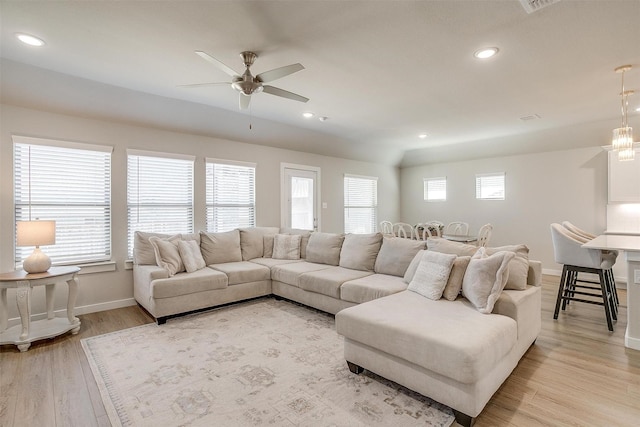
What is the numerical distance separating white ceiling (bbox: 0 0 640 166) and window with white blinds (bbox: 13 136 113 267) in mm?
523

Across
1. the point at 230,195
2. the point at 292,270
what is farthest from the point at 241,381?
the point at 230,195

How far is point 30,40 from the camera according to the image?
2.66 m

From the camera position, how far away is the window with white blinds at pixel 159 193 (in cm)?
432

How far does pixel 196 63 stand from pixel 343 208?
4.69 meters

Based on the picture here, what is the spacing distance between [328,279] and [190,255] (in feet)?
6.12

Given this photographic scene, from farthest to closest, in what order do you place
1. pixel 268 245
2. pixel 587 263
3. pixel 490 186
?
1. pixel 490 186
2. pixel 268 245
3. pixel 587 263

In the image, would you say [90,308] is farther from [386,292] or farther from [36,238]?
[386,292]

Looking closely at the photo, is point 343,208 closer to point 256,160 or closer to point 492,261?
point 256,160

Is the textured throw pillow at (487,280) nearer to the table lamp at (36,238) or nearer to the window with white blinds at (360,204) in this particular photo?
the table lamp at (36,238)

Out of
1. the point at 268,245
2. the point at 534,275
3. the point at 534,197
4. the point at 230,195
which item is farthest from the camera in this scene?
the point at 534,197

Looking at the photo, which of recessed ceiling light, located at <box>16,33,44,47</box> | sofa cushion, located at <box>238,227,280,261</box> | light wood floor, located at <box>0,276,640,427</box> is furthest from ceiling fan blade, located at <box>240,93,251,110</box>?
light wood floor, located at <box>0,276,640,427</box>

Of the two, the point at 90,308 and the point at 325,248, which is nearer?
the point at 90,308

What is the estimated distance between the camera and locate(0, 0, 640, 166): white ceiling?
2309mm

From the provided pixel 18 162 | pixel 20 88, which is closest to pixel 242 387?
pixel 18 162
